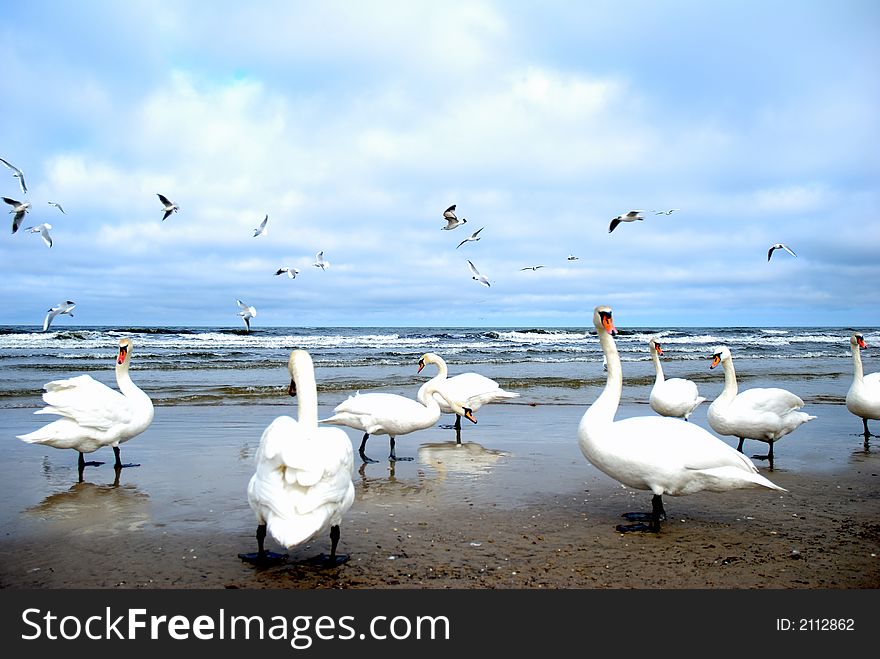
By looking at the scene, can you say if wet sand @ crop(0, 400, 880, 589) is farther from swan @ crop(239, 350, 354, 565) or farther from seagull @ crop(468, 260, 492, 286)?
seagull @ crop(468, 260, 492, 286)

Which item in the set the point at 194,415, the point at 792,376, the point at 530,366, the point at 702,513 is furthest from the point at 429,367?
the point at 702,513

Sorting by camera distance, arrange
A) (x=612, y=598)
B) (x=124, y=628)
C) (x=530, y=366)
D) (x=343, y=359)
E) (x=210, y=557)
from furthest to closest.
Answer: (x=343, y=359)
(x=530, y=366)
(x=210, y=557)
(x=612, y=598)
(x=124, y=628)

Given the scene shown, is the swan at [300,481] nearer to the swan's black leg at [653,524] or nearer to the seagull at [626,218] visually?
the swan's black leg at [653,524]

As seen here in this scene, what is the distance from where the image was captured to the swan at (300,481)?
446 cm

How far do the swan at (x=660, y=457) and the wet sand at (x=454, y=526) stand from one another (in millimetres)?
428

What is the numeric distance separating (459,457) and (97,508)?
4.75 metres

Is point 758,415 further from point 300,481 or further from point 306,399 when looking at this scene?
point 300,481

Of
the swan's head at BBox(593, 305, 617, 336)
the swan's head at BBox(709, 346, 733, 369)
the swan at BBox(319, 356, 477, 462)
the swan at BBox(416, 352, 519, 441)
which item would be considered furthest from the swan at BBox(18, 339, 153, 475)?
the swan's head at BBox(709, 346, 733, 369)

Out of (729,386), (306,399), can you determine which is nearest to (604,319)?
(306,399)

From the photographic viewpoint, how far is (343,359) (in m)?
32.7

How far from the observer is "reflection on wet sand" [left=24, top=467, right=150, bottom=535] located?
6.25 meters

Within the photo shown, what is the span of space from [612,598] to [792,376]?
21.8m

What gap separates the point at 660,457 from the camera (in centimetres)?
580

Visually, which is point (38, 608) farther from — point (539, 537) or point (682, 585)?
point (682, 585)
